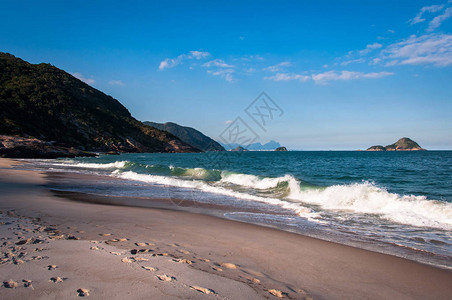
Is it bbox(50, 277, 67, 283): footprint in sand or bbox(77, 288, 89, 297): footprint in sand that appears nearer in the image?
bbox(77, 288, 89, 297): footprint in sand

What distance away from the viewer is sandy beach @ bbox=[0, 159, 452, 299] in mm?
3023

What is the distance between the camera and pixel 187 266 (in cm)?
381

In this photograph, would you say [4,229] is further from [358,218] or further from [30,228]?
[358,218]

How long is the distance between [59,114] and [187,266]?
314 feet

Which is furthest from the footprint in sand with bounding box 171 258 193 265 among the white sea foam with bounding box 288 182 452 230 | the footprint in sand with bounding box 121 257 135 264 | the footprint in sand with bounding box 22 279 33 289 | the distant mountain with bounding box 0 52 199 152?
the distant mountain with bounding box 0 52 199 152

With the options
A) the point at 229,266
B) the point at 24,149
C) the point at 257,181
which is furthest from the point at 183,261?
the point at 24,149

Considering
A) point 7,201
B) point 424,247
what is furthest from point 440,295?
point 7,201

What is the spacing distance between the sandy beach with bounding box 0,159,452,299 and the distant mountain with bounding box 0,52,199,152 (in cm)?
6366

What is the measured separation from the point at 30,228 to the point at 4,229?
1.31 feet

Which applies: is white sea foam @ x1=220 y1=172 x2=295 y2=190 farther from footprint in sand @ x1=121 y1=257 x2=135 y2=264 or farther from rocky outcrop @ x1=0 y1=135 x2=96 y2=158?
rocky outcrop @ x1=0 y1=135 x2=96 y2=158

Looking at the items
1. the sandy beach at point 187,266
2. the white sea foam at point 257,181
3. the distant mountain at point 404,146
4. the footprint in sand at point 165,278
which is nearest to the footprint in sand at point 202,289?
the sandy beach at point 187,266

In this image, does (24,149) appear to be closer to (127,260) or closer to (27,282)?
(127,260)

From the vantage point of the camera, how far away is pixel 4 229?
508cm

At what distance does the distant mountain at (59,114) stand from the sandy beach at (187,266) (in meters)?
63.7
